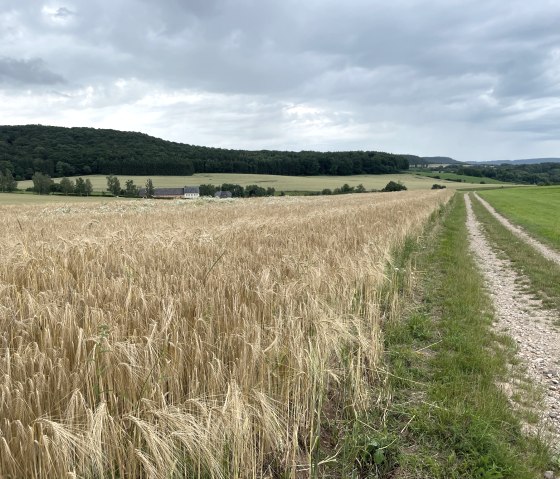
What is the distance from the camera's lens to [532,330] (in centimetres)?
651

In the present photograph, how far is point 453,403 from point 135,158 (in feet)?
419

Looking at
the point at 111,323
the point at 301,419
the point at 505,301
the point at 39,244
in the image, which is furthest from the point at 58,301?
the point at 505,301

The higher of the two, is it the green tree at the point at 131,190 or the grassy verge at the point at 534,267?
the grassy verge at the point at 534,267

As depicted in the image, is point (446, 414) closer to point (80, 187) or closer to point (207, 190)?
point (80, 187)

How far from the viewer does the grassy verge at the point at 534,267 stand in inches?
347

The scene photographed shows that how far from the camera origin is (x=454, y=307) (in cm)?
709

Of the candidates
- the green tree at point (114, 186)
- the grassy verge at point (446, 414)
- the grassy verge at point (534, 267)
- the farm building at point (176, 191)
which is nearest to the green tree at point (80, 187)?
the green tree at point (114, 186)

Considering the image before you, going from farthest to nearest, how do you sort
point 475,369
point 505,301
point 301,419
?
point 505,301 < point 475,369 < point 301,419

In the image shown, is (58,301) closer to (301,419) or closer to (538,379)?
(301,419)

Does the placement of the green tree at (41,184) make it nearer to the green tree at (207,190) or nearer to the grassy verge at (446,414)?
the green tree at (207,190)

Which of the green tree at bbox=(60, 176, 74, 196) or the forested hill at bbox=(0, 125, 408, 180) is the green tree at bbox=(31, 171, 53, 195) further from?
the forested hill at bbox=(0, 125, 408, 180)

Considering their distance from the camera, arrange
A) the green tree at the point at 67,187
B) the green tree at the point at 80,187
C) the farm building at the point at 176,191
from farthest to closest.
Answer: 1. the farm building at the point at 176,191
2. the green tree at the point at 67,187
3. the green tree at the point at 80,187

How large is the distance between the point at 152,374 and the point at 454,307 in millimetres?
5927

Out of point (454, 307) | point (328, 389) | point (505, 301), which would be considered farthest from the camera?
point (505, 301)
